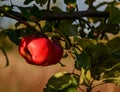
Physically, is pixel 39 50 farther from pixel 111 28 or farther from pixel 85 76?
pixel 111 28

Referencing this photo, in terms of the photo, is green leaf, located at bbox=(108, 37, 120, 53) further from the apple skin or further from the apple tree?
the apple skin

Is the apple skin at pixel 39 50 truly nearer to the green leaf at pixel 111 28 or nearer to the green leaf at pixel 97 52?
the green leaf at pixel 97 52

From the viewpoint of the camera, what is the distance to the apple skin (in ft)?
2.66

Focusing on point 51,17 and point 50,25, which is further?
point 50,25

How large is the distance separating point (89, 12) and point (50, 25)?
4.6 inches

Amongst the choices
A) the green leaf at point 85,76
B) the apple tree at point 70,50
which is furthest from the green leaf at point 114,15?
the green leaf at point 85,76

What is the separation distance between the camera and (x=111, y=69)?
0.82 m

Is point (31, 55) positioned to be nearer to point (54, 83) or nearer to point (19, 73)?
point (54, 83)

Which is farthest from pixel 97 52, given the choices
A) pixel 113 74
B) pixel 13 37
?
pixel 13 37

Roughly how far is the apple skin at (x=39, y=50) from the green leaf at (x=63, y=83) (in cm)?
5

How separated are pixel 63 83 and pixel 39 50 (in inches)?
2.9

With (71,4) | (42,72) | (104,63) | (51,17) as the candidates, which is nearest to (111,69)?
(104,63)

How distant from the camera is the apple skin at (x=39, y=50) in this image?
81cm

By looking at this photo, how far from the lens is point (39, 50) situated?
2.69ft
